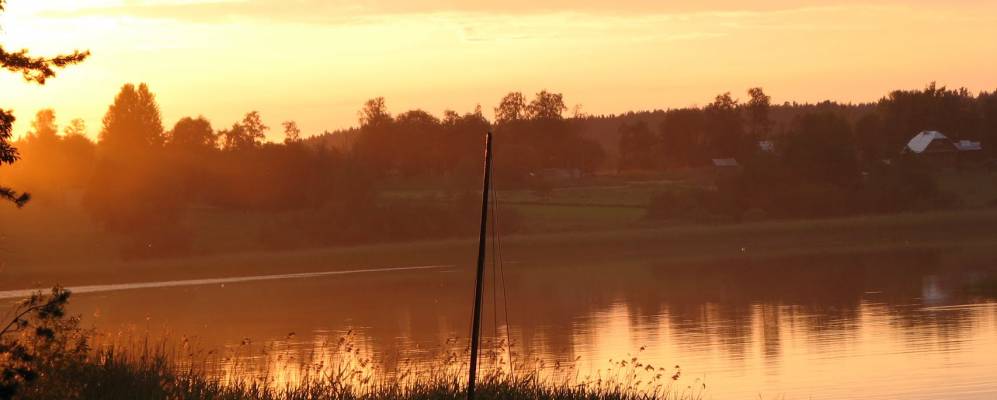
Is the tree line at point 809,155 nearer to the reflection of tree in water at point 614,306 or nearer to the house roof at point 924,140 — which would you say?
the house roof at point 924,140

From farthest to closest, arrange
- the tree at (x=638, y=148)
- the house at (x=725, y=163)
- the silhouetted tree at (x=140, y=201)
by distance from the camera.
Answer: the tree at (x=638, y=148)
the house at (x=725, y=163)
the silhouetted tree at (x=140, y=201)

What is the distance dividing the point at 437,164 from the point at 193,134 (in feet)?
111

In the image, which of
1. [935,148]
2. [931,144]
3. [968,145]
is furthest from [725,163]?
[968,145]

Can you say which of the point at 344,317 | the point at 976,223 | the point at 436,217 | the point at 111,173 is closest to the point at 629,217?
the point at 436,217

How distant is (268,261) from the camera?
4481 inches

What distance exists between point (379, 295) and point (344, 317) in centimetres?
1219

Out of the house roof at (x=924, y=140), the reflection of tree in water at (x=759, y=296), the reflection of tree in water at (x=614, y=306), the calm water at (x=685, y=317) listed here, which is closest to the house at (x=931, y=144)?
the house roof at (x=924, y=140)

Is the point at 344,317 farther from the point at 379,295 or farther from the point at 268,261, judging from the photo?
the point at 268,261

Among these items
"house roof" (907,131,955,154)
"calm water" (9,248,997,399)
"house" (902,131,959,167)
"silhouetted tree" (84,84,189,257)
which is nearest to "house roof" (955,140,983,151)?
"house" (902,131,959,167)

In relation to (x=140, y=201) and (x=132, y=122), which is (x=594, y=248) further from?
(x=132, y=122)

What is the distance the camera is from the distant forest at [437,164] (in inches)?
5002

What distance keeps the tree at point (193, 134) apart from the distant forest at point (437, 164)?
0.85 ft

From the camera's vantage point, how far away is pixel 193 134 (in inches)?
6757

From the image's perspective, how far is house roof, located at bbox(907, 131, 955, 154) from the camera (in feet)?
558
